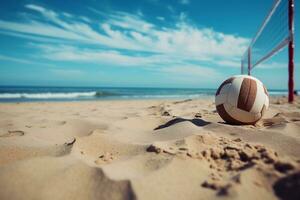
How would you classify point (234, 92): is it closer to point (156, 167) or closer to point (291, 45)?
point (156, 167)

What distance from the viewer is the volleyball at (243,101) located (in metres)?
3.13

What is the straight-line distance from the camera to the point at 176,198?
1462 mm

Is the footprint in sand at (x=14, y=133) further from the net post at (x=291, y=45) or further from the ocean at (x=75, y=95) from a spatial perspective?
the ocean at (x=75, y=95)

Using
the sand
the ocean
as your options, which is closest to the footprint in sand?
the sand

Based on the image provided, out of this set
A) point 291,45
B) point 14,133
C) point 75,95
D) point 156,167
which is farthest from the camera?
point 75,95

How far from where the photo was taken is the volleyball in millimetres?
3126

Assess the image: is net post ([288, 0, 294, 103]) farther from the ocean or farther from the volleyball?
the ocean

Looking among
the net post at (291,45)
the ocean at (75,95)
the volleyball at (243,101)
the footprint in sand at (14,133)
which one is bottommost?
the ocean at (75,95)

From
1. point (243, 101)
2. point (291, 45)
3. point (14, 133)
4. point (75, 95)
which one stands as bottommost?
point (75, 95)

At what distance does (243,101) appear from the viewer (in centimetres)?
312

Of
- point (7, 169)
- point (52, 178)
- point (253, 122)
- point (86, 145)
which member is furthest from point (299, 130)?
point (7, 169)

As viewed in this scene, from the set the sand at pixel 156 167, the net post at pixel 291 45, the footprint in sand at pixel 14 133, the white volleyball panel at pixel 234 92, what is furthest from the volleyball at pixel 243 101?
the net post at pixel 291 45

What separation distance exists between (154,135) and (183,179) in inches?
44.6

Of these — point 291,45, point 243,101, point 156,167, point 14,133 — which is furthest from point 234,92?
point 291,45
